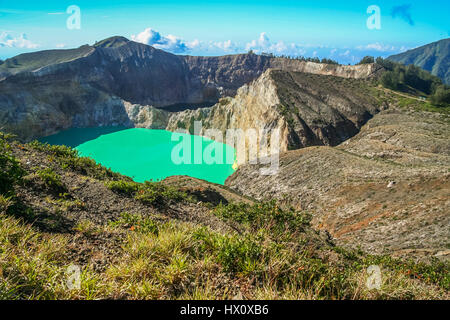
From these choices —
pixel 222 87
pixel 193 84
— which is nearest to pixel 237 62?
pixel 222 87

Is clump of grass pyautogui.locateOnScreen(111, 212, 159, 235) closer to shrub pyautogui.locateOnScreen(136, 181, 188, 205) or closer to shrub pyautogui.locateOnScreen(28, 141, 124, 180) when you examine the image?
shrub pyautogui.locateOnScreen(136, 181, 188, 205)

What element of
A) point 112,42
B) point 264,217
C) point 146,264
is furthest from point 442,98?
point 112,42

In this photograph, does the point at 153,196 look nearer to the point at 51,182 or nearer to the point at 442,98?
the point at 51,182

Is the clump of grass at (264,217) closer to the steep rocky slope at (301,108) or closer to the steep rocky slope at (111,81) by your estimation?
the steep rocky slope at (301,108)
